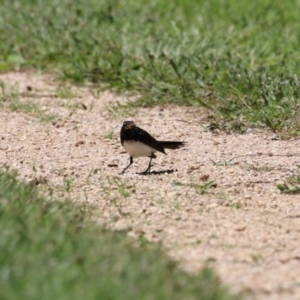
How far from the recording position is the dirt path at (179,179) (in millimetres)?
5230

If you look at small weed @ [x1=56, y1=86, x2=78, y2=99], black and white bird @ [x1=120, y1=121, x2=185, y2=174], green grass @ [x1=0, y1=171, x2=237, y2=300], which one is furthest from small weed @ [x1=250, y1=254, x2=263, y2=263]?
small weed @ [x1=56, y1=86, x2=78, y2=99]

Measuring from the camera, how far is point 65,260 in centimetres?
468

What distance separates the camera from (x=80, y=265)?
15.3 feet

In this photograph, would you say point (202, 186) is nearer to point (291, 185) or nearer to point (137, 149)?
point (291, 185)

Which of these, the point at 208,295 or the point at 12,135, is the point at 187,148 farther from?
the point at 208,295

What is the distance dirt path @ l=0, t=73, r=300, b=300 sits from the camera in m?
5.23

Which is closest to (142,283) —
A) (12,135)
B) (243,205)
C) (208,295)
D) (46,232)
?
(208,295)

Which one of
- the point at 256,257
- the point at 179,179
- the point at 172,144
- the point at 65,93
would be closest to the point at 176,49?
the point at 65,93

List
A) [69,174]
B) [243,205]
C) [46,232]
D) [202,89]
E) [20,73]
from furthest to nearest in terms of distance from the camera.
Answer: [20,73] → [202,89] → [69,174] → [243,205] → [46,232]

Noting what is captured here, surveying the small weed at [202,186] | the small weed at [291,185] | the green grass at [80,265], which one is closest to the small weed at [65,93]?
the small weed at [202,186]

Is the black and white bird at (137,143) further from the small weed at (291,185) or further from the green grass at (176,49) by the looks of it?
the green grass at (176,49)

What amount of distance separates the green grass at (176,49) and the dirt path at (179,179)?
0.30 m

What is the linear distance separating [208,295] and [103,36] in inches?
282

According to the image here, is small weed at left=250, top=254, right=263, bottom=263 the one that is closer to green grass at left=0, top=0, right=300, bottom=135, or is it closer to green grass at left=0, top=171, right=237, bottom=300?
green grass at left=0, top=171, right=237, bottom=300
